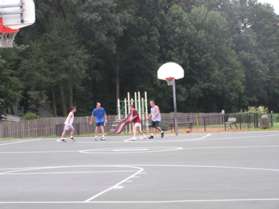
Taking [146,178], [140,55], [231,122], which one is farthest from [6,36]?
[140,55]

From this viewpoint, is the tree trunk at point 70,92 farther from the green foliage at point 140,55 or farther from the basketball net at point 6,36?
the basketball net at point 6,36

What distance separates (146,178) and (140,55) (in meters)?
62.8

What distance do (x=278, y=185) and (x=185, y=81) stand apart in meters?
71.7

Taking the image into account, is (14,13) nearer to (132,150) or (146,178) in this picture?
(146,178)

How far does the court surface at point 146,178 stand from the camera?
11914 millimetres

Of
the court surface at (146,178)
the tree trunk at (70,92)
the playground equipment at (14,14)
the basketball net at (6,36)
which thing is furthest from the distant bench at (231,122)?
the playground equipment at (14,14)

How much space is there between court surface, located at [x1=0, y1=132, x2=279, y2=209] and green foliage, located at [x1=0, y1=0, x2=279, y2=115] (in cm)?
3745

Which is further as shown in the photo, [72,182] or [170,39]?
[170,39]

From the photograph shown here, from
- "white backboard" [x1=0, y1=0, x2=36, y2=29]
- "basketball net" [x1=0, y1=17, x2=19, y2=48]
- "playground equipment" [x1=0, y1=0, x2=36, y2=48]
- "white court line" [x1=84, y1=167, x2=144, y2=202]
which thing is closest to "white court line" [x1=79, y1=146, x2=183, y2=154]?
"white court line" [x1=84, y1=167, x2=144, y2=202]

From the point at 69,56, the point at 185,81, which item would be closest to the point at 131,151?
the point at 69,56

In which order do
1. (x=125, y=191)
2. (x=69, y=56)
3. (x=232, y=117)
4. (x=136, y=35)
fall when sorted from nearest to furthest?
(x=125, y=191), (x=232, y=117), (x=69, y=56), (x=136, y=35)

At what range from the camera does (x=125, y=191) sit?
44.2 ft

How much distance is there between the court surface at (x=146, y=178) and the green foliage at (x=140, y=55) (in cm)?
3745

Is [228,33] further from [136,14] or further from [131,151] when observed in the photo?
[131,151]
